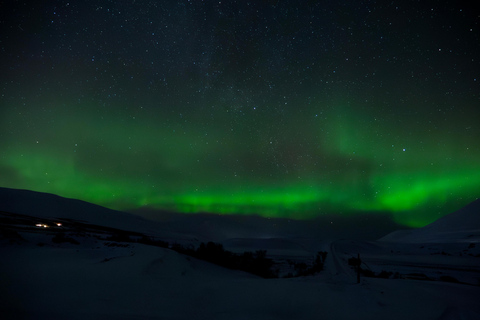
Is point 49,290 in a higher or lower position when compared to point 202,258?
higher

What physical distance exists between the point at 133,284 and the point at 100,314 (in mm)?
2567

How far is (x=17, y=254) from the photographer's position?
30.7 feet

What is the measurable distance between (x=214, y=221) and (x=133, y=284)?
17231 centimetres

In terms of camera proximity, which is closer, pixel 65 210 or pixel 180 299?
pixel 180 299

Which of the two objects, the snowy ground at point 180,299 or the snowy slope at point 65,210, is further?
the snowy slope at point 65,210

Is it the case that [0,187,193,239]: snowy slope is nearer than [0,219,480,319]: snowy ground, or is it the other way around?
[0,219,480,319]: snowy ground

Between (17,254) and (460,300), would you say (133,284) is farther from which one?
(460,300)

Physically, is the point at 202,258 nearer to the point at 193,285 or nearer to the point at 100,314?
the point at 193,285

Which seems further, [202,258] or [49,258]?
[202,258]

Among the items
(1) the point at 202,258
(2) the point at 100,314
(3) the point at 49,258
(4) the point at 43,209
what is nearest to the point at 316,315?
(2) the point at 100,314

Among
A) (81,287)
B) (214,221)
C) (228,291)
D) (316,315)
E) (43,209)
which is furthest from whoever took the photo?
(214,221)

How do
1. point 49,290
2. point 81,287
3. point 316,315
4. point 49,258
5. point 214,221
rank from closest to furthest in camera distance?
point 316,315 < point 49,290 < point 81,287 < point 49,258 < point 214,221

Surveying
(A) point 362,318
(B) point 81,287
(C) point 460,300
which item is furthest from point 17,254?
(C) point 460,300

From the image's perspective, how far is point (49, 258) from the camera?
9.32 m
